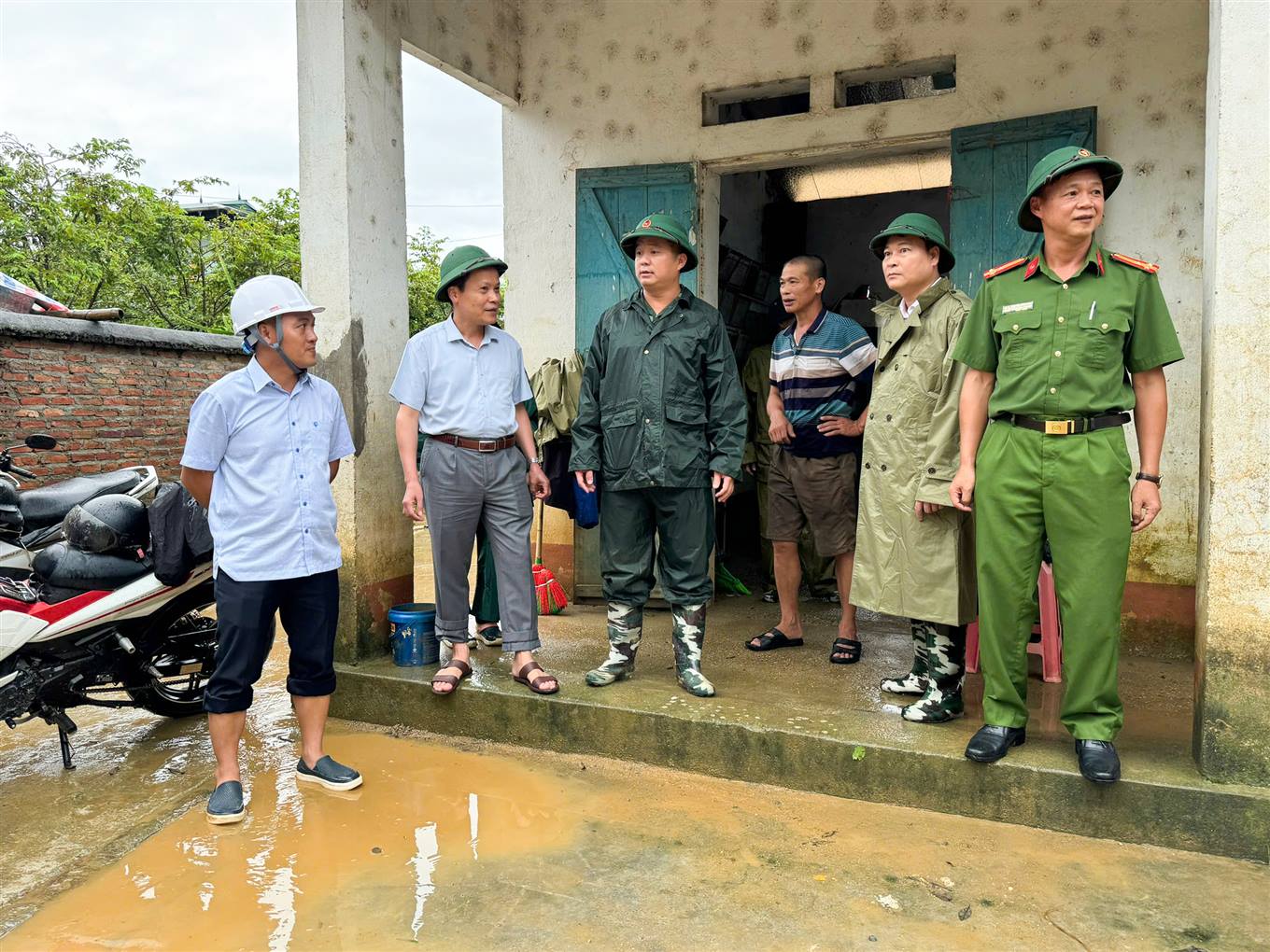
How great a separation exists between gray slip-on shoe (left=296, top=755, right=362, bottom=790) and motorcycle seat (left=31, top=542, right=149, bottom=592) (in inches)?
39.4

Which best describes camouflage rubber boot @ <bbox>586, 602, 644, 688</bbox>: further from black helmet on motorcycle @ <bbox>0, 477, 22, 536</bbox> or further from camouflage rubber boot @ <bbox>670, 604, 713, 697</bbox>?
black helmet on motorcycle @ <bbox>0, 477, 22, 536</bbox>

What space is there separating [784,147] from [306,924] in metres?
4.45

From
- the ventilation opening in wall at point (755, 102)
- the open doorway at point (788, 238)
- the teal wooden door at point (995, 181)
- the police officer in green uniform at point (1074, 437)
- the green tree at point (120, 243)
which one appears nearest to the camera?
the police officer in green uniform at point (1074, 437)

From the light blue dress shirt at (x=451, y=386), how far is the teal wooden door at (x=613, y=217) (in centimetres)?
188

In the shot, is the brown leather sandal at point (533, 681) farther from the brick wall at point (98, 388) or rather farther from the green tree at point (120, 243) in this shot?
the green tree at point (120, 243)

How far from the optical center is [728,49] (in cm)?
545

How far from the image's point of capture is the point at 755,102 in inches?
233

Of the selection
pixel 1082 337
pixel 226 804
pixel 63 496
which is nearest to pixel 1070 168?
pixel 1082 337

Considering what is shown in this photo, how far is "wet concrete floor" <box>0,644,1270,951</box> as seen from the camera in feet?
8.18

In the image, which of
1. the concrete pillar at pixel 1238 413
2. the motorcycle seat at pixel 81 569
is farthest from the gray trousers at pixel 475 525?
the concrete pillar at pixel 1238 413

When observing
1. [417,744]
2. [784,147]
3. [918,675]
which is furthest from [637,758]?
[784,147]

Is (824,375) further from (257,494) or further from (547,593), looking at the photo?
(257,494)

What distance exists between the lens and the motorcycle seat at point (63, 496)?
3.80 m

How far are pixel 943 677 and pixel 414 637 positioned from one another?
2.29 metres
